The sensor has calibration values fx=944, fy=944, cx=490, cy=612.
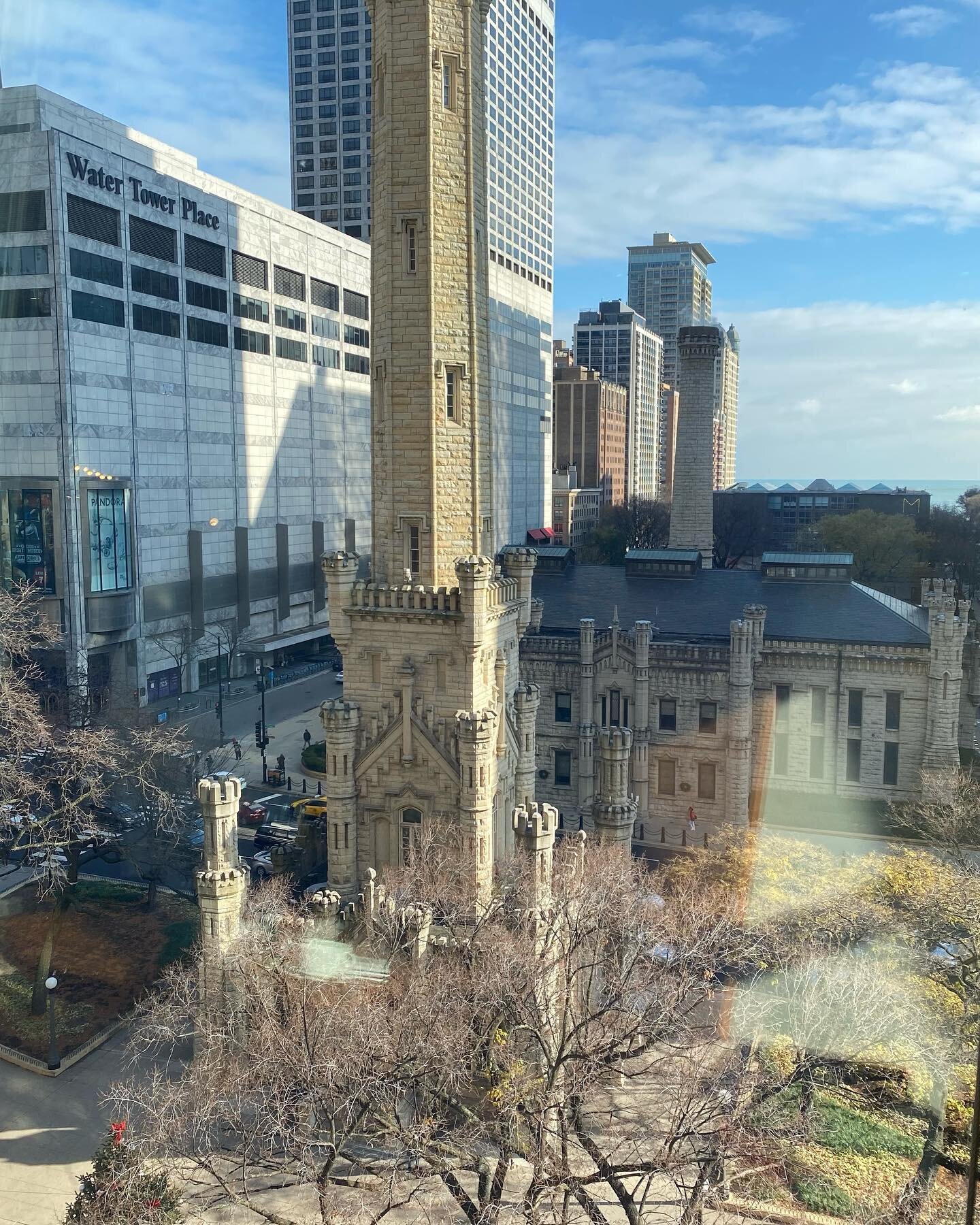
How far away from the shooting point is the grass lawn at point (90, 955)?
30547 mm

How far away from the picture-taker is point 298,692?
82.9 metres

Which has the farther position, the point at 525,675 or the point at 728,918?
the point at 525,675

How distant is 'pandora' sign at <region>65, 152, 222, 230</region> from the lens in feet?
214

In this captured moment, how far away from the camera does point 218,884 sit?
2361cm

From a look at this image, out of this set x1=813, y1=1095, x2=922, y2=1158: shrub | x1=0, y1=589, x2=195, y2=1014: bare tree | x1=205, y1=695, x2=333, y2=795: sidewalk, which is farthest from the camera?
x1=205, y1=695, x2=333, y2=795: sidewalk

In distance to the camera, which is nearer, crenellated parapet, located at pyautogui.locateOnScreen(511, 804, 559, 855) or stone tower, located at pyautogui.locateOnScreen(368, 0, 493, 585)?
crenellated parapet, located at pyautogui.locateOnScreen(511, 804, 559, 855)

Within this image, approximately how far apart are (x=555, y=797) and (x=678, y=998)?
28.8 m

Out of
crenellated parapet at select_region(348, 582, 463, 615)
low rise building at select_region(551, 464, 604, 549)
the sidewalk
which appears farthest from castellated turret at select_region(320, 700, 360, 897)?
low rise building at select_region(551, 464, 604, 549)

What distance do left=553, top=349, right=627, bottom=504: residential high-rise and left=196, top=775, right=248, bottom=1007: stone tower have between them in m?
164

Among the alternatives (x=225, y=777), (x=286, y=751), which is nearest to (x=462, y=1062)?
(x=225, y=777)

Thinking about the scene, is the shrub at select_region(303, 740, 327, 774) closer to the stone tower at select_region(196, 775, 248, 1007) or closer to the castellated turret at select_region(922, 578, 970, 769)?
the castellated turret at select_region(922, 578, 970, 769)

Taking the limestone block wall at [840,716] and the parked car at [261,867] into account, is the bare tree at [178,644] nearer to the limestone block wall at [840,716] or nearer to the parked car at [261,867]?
the parked car at [261,867]

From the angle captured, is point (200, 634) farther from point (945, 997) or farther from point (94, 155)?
point (945, 997)

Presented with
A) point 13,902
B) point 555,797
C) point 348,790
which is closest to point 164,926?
point 13,902
